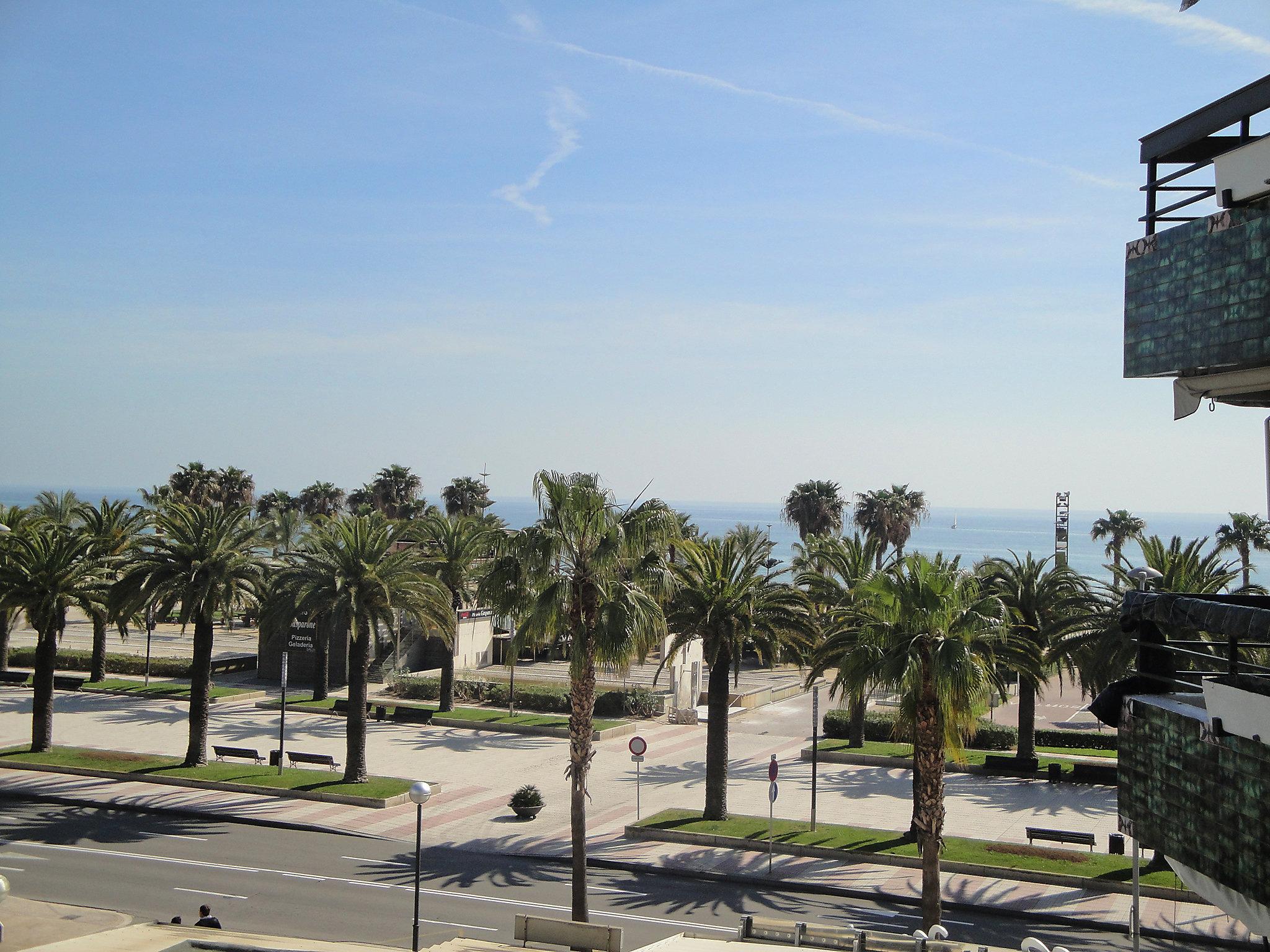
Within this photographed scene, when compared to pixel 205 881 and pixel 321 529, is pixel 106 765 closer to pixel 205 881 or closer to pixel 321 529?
pixel 321 529

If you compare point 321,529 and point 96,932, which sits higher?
point 321,529

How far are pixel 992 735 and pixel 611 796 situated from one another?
14.5 m

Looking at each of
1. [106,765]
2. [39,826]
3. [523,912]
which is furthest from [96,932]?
[106,765]

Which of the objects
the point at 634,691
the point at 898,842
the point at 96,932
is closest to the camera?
the point at 96,932

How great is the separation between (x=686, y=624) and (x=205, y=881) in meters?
12.0

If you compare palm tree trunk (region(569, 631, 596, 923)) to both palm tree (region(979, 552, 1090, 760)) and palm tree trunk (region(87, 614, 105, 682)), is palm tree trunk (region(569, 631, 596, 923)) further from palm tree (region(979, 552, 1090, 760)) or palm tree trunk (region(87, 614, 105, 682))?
palm tree trunk (region(87, 614, 105, 682))

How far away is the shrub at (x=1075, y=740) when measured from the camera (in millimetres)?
38031

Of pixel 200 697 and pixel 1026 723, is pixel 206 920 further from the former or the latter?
pixel 1026 723

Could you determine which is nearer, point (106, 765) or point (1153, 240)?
point (1153, 240)

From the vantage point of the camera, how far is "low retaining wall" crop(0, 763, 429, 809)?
29.4m

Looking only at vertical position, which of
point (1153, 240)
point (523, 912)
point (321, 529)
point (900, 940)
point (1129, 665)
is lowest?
point (523, 912)

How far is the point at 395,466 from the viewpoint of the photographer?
86.5 meters

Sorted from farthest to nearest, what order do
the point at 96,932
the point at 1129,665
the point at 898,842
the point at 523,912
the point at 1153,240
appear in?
the point at 1129,665 < the point at 898,842 < the point at 523,912 < the point at 96,932 < the point at 1153,240

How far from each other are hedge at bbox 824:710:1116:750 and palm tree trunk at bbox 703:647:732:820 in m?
10.6
